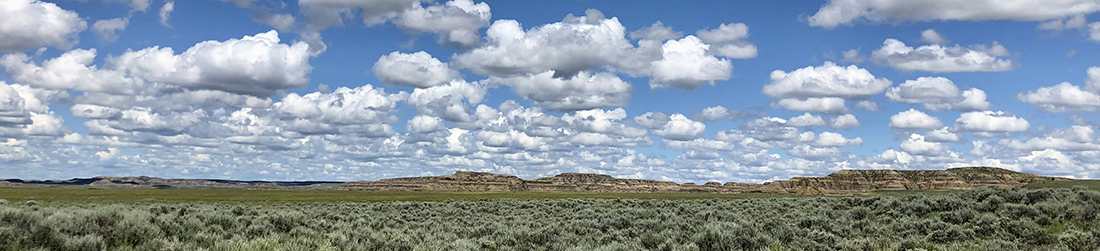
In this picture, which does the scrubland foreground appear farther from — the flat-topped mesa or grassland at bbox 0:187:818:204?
the flat-topped mesa

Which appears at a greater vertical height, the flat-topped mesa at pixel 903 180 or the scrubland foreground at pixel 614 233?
the flat-topped mesa at pixel 903 180

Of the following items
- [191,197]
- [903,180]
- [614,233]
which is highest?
[903,180]

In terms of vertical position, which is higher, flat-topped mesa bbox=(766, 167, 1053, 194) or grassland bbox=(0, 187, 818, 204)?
flat-topped mesa bbox=(766, 167, 1053, 194)

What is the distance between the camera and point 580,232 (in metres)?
19.2

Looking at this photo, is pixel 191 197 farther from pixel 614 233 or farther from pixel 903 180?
pixel 903 180

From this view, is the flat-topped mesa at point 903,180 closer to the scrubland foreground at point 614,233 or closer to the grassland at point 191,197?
the grassland at point 191,197

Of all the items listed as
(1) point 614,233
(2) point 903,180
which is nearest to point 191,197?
(1) point 614,233

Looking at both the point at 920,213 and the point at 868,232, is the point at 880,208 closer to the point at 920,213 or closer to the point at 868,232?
the point at 920,213

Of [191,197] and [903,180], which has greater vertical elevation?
[903,180]

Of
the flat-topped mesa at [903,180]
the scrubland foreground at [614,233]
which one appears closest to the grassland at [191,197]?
the scrubland foreground at [614,233]

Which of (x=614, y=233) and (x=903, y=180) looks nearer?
(x=614, y=233)

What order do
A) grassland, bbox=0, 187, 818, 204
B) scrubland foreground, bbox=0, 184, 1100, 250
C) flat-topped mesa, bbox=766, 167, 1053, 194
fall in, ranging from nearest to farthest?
1. scrubland foreground, bbox=0, 184, 1100, 250
2. grassland, bbox=0, 187, 818, 204
3. flat-topped mesa, bbox=766, 167, 1053, 194

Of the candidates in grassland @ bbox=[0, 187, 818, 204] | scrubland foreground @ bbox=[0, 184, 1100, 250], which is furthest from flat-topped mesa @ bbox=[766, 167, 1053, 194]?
scrubland foreground @ bbox=[0, 184, 1100, 250]

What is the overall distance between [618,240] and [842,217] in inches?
346
